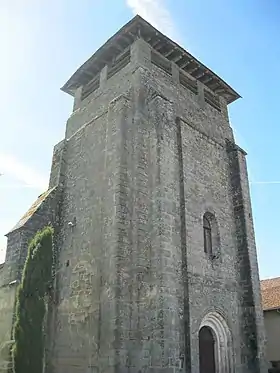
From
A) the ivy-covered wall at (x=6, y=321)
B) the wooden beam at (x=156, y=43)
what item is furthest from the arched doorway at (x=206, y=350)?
the wooden beam at (x=156, y=43)

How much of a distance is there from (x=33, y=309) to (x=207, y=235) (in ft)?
19.7

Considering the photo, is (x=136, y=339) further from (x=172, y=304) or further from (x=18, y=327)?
(x=18, y=327)

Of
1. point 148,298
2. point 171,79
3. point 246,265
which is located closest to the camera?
point 148,298

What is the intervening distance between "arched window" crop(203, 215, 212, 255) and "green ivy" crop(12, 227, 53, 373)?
16.4 feet

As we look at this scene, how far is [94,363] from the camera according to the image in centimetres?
918

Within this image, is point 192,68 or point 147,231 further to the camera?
point 192,68

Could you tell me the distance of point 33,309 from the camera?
30.0ft

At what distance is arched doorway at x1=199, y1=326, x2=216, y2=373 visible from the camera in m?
10.5

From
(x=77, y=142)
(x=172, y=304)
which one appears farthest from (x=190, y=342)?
(x=77, y=142)

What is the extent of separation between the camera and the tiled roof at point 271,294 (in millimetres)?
17438

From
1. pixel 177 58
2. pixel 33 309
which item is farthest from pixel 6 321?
pixel 177 58

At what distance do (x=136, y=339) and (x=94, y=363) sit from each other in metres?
1.27

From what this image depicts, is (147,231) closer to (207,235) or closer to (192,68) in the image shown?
(207,235)

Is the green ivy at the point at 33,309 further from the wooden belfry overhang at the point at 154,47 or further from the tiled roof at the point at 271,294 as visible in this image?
the tiled roof at the point at 271,294
